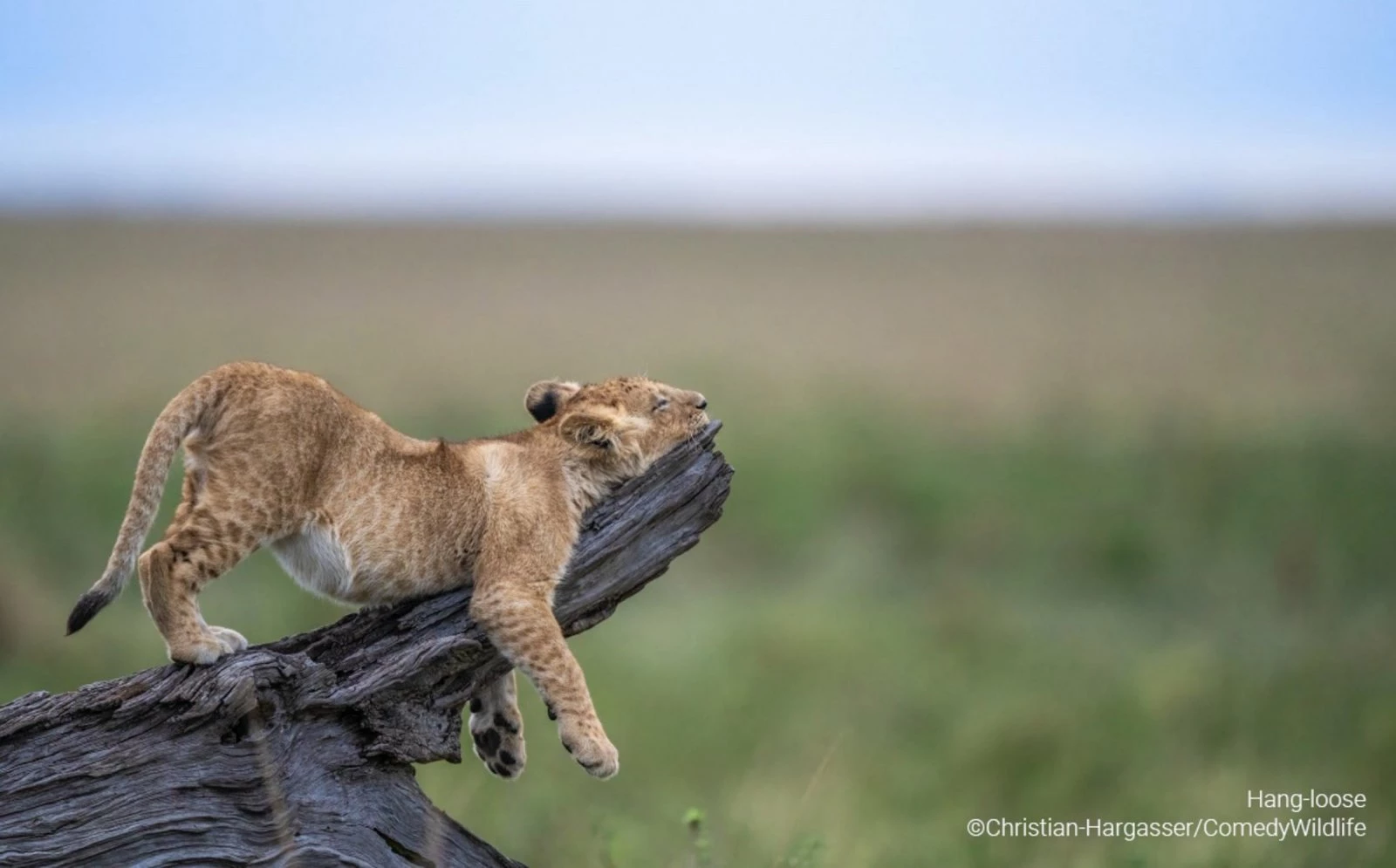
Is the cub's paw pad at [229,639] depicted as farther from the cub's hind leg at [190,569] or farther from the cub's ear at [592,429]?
the cub's ear at [592,429]

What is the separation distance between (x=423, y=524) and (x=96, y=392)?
62.1ft

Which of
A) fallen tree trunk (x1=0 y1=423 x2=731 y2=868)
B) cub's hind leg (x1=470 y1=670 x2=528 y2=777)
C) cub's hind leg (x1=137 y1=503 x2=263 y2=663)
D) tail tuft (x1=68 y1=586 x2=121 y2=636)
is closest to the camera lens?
fallen tree trunk (x1=0 y1=423 x2=731 y2=868)

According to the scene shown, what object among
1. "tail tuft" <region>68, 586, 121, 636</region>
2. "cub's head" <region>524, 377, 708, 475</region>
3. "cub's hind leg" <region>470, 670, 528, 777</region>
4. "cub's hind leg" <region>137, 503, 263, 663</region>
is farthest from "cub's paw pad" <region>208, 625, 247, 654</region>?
"cub's head" <region>524, 377, 708, 475</region>

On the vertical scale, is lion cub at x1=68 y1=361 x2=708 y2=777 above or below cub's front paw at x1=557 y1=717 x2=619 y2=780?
above

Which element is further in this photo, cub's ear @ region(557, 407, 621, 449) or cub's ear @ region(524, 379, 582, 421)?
cub's ear @ region(524, 379, 582, 421)

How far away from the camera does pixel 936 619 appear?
1616 centimetres

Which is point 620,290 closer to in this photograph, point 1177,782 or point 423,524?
point 1177,782

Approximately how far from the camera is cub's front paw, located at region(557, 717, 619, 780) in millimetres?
5918

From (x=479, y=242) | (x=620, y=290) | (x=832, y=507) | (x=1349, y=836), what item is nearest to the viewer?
(x=1349, y=836)

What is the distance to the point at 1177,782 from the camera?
12.1 m

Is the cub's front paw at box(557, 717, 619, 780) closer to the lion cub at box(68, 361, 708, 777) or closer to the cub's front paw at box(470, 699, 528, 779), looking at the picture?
the lion cub at box(68, 361, 708, 777)

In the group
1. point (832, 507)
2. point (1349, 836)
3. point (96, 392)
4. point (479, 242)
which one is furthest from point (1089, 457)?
point (479, 242)

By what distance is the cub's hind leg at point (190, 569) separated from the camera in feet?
18.2

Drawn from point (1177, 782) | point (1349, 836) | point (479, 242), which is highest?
point (1349, 836)
